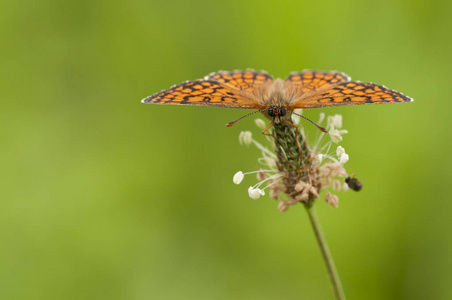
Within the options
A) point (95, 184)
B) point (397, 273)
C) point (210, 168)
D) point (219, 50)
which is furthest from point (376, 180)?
point (95, 184)

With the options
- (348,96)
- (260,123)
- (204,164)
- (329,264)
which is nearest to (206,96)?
(260,123)

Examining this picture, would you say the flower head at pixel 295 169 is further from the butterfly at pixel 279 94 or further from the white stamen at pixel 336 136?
the butterfly at pixel 279 94

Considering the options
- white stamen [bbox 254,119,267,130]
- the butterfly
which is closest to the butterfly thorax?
the butterfly

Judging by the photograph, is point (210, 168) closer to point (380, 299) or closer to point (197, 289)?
point (197, 289)

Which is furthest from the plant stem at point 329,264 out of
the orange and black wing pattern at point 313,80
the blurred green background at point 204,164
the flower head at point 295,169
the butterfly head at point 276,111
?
Answer: the blurred green background at point 204,164

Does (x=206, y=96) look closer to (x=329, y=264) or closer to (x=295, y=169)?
(x=295, y=169)

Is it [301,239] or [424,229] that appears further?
[301,239]
